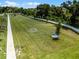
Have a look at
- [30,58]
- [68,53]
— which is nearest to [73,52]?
[68,53]

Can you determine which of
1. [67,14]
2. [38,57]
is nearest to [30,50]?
[38,57]

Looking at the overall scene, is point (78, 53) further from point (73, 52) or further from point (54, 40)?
point (54, 40)

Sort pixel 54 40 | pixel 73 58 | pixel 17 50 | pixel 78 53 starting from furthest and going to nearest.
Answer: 1. pixel 54 40
2. pixel 17 50
3. pixel 78 53
4. pixel 73 58

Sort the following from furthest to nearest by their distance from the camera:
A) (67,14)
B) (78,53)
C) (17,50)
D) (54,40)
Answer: (67,14) < (54,40) < (17,50) < (78,53)

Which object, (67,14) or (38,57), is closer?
(38,57)

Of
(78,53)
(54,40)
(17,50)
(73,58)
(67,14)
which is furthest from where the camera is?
(67,14)

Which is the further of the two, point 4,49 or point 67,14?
point 67,14

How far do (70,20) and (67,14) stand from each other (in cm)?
260

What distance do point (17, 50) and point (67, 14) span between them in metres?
62.7

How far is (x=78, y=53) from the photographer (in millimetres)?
25469

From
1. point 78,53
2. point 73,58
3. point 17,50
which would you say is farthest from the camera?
point 17,50

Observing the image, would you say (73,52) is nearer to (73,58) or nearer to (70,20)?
(73,58)

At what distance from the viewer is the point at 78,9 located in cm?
9012

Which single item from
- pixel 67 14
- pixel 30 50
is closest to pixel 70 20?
pixel 67 14
